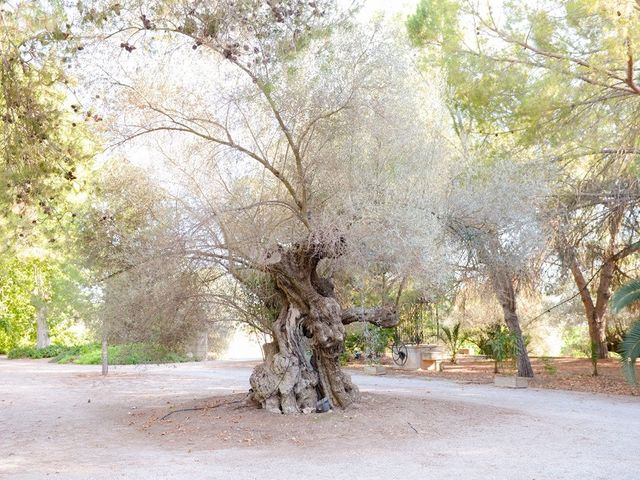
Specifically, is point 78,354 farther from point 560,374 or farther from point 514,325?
point 560,374

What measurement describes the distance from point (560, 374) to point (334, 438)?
35.7ft

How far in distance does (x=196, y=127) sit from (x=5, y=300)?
1081 inches

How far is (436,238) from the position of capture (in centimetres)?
1003

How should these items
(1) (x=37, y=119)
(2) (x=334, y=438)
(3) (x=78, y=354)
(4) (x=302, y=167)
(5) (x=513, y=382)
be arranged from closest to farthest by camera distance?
1. (1) (x=37, y=119)
2. (2) (x=334, y=438)
3. (4) (x=302, y=167)
4. (5) (x=513, y=382)
5. (3) (x=78, y=354)

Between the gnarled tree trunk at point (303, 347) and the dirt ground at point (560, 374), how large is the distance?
6614 mm

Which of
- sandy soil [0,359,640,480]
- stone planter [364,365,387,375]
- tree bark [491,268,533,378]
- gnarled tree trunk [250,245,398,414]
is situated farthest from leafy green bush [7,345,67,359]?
gnarled tree trunk [250,245,398,414]

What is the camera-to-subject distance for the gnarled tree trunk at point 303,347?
10.4 metres

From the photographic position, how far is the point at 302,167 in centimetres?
991

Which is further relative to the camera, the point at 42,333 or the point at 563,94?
the point at 42,333

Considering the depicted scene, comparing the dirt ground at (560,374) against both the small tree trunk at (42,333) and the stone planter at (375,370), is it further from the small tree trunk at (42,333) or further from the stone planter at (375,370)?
the small tree trunk at (42,333)

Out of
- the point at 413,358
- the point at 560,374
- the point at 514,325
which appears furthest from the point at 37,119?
the point at 413,358

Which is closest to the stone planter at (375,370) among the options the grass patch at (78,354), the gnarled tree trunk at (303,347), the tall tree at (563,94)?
the grass patch at (78,354)

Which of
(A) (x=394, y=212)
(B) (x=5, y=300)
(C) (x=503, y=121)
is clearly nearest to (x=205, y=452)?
(A) (x=394, y=212)

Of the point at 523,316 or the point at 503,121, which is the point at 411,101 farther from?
the point at 523,316
